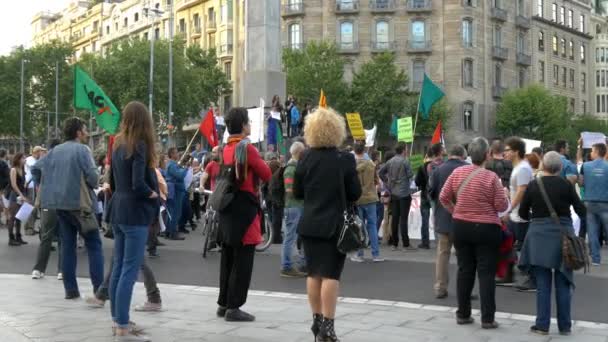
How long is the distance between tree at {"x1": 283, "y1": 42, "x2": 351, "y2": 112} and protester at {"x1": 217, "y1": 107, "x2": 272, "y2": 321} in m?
49.7

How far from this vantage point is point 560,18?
75.0 meters

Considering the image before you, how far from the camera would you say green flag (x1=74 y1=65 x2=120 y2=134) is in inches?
532

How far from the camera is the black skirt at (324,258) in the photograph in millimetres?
6441

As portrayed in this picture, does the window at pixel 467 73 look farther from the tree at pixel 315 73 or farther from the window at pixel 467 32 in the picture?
the tree at pixel 315 73

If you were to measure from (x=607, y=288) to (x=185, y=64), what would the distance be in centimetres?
5649

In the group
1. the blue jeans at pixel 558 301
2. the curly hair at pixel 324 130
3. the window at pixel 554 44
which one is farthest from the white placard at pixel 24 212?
the window at pixel 554 44

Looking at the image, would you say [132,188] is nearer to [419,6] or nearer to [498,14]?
[419,6]

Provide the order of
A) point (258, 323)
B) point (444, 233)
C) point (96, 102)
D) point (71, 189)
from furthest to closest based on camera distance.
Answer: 1. point (96, 102)
2. point (444, 233)
3. point (71, 189)
4. point (258, 323)

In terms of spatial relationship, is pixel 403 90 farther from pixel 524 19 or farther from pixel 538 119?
pixel 524 19

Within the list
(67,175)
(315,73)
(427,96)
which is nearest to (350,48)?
(315,73)

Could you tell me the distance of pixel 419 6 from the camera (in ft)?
200

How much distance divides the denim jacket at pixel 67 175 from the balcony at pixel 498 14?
58.1 meters

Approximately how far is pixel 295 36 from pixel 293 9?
82.7 inches

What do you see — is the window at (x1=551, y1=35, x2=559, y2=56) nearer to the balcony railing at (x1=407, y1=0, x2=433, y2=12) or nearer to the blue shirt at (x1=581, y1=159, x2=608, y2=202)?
the balcony railing at (x1=407, y1=0, x2=433, y2=12)
